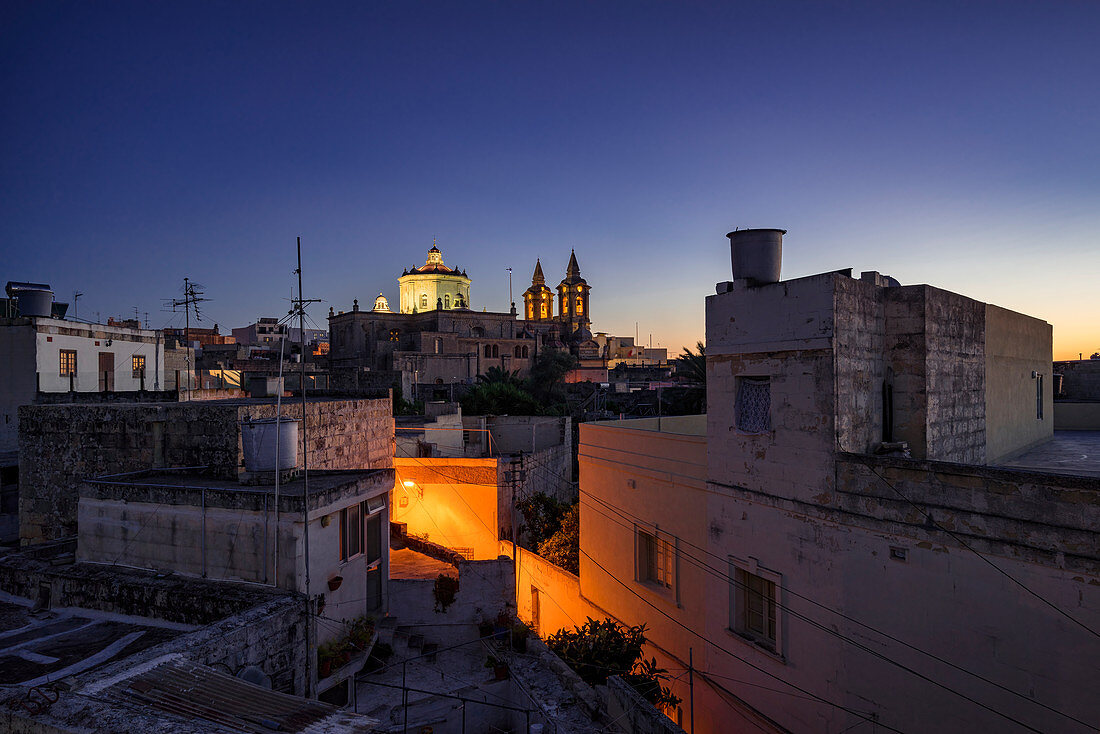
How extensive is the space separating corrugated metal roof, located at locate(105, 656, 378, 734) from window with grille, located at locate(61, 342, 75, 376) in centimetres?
2261

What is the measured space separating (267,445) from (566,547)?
8.82 m

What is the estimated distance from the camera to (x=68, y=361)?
2281 cm

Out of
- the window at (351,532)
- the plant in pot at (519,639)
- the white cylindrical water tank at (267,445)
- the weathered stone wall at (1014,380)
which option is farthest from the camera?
the weathered stone wall at (1014,380)

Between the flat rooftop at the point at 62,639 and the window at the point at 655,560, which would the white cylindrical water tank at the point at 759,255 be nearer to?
the window at the point at 655,560

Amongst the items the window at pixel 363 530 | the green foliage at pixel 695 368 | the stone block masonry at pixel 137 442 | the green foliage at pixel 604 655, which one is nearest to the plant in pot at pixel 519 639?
the green foliage at pixel 604 655

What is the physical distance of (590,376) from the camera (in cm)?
6181

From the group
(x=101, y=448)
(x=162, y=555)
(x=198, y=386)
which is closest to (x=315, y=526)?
(x=162, y=555)

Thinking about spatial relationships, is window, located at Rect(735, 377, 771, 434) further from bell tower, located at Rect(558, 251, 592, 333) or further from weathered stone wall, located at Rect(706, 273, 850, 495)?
bell tower, located at Rect(558, 251, 592, 333)

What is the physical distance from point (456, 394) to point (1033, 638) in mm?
34279

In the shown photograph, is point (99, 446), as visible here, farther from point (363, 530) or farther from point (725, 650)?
point (725, 650)

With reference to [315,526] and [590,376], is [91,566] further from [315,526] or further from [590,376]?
[590,376]

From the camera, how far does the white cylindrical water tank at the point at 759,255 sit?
9664 millimetres

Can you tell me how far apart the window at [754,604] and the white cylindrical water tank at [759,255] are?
170 inches

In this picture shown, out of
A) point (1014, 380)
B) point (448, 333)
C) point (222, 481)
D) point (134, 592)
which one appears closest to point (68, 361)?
point (222, 481)
